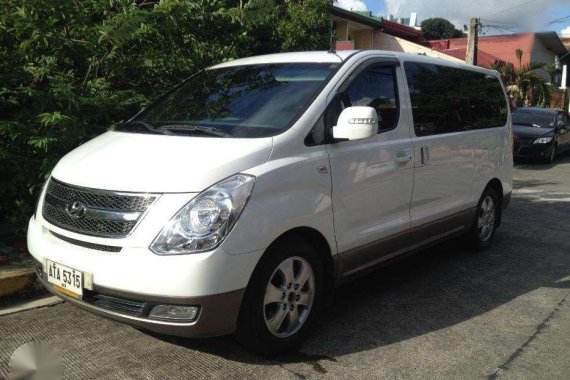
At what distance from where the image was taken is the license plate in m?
3.04

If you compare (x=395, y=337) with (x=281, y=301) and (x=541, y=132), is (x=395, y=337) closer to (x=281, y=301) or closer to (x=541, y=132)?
(x=281, y=301)

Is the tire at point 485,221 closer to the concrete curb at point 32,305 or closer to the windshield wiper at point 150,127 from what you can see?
the windshield wiper at point 150,127

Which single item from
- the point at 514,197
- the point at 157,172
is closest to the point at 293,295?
the point at 157,172

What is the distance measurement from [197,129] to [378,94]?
1.42 meters

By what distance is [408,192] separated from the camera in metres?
4.27

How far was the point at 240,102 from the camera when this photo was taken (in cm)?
386

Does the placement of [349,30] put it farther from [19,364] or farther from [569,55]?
[569,55]

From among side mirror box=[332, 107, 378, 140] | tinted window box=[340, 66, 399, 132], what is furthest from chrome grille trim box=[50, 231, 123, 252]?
tinted window box=[340, 66, 399, 132]

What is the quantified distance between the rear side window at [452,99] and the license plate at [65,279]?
2.73 m

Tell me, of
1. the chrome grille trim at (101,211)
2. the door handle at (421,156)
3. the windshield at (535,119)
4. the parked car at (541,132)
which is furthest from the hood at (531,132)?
the chrome grille trim at (101,211)

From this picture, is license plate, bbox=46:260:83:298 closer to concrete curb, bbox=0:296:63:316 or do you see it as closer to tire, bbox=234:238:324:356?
tire, bbox=234:238:324:356

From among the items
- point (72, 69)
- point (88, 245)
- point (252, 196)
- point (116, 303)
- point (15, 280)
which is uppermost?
point (72, 69)

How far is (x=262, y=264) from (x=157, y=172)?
77 cm

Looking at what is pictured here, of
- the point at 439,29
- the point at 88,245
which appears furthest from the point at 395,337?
the point at 439,29
